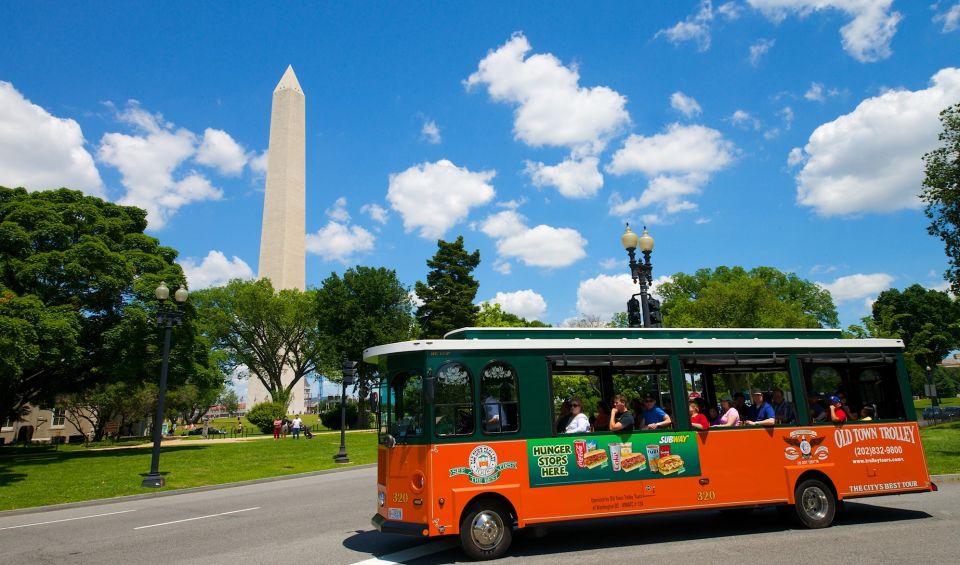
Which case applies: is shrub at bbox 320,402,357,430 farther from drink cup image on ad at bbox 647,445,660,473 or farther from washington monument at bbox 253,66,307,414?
drink cup image on ad at bbox 647,445,660,473

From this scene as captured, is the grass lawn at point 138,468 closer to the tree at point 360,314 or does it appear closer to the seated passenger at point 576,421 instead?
the seated passenger at point 576,421

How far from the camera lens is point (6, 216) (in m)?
25.8

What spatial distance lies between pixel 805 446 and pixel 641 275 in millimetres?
6131

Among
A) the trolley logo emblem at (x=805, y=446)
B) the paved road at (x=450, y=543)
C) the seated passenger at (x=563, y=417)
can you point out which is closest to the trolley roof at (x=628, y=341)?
the seated passenger at (x=563, y=417)

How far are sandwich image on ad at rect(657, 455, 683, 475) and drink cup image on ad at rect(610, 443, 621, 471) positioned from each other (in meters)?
0.65

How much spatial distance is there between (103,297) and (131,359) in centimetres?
306

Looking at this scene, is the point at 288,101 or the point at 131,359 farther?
the point at 288,101

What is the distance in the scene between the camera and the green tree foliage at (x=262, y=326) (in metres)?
54.5

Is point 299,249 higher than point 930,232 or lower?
higher

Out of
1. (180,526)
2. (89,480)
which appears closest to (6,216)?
(89,480)

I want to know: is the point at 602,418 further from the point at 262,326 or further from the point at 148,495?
the point at 262,326

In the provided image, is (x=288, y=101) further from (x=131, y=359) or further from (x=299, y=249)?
(x=131, y=359)

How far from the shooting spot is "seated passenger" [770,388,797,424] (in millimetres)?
9461

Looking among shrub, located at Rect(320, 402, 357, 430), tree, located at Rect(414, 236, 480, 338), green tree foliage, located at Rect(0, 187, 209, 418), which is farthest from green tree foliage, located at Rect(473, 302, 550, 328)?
green tree foliage, located at Rect(0, 187, 209, 418)
